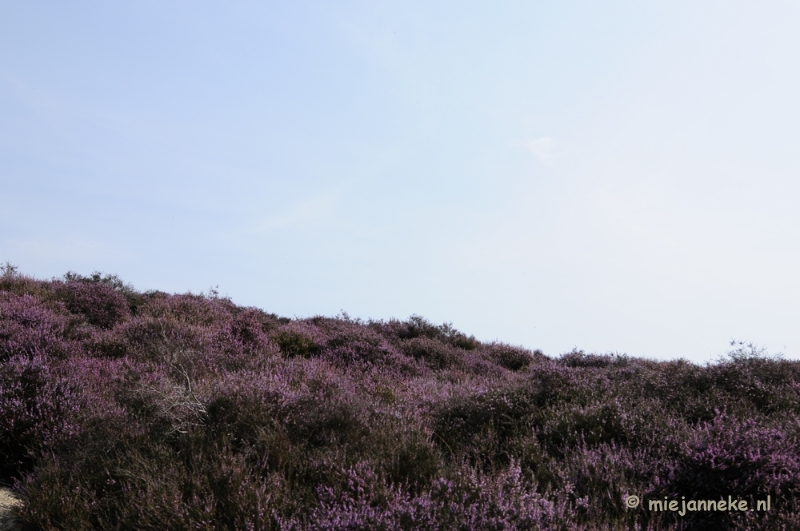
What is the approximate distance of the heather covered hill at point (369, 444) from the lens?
10.3 feet

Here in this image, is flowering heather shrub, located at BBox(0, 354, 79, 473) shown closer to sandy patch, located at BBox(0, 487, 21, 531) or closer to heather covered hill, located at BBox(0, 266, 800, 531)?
heather covered hill, located at BBox(0, 266, 800, 531)

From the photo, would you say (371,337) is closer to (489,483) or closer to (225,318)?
(225,318)

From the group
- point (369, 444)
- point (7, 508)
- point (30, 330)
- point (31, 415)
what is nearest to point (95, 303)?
point (30, 330)

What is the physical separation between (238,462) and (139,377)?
3.14m

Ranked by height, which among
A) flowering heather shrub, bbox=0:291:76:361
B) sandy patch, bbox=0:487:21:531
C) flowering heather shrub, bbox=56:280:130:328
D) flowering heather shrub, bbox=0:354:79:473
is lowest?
sandy patch, bbox=0:487:21:531

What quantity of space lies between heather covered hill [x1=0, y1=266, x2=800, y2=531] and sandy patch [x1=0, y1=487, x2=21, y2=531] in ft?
0.33

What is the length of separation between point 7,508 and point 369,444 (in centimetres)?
290

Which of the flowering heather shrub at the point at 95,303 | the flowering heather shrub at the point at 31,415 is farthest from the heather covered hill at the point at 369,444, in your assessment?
the flowering heather shrub at the point at 95,303

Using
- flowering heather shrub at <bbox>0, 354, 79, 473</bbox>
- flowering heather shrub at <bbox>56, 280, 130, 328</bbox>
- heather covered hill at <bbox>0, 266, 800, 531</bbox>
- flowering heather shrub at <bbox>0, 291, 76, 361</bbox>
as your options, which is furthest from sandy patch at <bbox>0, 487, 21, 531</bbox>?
flowering heather shrub at <bbox>56, 280, 130, 328</bbox>

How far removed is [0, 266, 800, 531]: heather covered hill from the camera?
3.15 meters

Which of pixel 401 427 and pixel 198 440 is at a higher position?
pixel 401 427

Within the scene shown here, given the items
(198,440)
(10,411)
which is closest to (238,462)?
(198,440)

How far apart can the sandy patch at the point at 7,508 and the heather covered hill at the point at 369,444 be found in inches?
4.0

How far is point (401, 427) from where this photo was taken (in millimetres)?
Result: 4367
